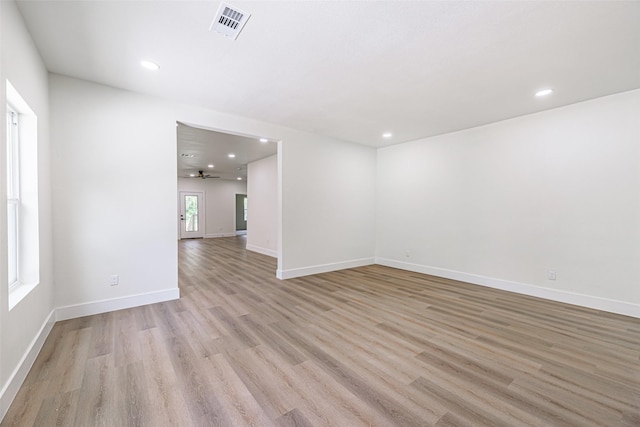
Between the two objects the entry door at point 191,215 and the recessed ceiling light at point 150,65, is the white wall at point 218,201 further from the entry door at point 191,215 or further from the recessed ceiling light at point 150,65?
the recessed ceiling light at point 150,65

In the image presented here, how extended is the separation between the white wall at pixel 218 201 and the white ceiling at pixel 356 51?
8.18 metres

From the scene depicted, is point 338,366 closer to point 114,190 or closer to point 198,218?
point 114,190

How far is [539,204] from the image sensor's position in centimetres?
385

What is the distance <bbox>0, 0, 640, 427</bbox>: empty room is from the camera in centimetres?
181

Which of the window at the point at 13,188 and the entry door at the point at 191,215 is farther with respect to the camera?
the entry door at the point at 191,215

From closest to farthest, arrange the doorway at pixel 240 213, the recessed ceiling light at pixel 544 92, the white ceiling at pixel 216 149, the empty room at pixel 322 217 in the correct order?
the empty room at pixel 322 217, the recessed ceiling light at pixel 544 92, the white ceiling at pixel 216 149, the doorway at pixel 240 213

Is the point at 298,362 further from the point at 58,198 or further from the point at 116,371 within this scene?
the point at 58,198

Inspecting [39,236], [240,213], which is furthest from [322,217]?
[240,213]

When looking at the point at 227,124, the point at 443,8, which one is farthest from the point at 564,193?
the point at 227,124

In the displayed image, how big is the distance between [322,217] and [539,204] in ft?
11.5

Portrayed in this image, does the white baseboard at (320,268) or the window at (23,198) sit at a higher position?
the window at (23,198)

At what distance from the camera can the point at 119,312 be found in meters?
3.13

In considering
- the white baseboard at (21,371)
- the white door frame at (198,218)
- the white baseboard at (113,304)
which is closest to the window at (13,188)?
the white baseboard at (21,371)

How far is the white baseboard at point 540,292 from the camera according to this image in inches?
126
